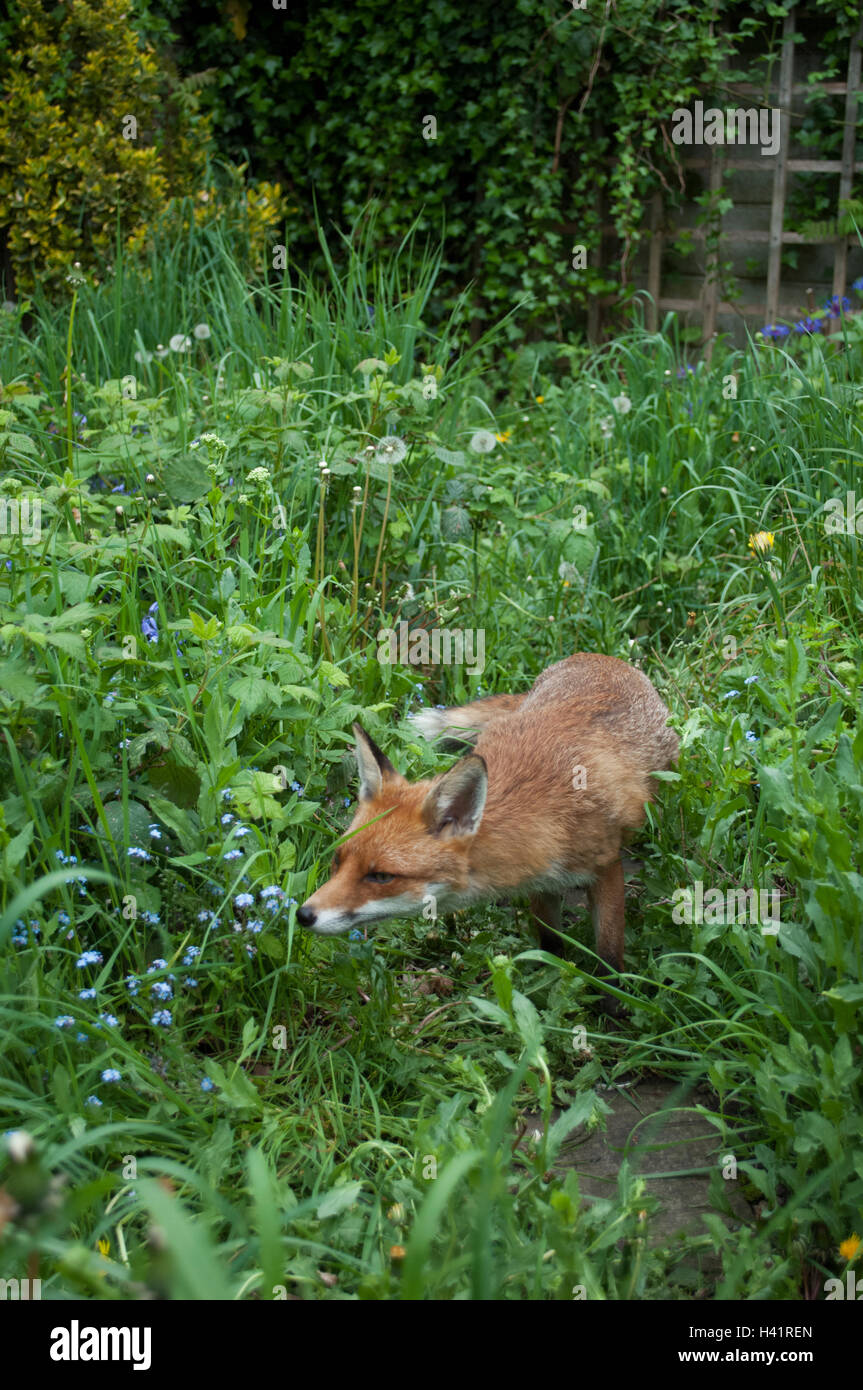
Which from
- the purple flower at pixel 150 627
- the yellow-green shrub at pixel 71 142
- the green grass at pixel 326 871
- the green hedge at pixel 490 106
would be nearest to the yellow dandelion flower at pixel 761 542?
the green grass at pixel 326 871

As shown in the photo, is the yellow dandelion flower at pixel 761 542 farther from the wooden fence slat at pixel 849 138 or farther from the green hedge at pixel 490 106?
the green hedge at pixel 490 106

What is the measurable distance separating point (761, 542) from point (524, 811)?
2223mm

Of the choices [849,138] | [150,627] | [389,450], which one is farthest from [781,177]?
[150,627]

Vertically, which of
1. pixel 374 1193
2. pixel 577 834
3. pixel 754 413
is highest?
pixel 754 413

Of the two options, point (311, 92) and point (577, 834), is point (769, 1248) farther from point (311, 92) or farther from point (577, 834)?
point (311, 92)

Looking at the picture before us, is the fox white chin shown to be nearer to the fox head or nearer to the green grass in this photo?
the fox head

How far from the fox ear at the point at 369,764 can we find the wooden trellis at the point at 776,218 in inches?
221

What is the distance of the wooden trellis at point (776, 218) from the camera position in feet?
26.2

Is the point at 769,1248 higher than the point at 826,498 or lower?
lower

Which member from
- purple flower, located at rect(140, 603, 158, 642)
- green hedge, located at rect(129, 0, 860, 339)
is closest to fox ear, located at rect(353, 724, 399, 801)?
purple flower, located at rect(140, 603, 158, 642)

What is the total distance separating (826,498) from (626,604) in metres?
1.02

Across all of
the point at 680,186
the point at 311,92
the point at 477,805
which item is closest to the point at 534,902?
the point at 477,805

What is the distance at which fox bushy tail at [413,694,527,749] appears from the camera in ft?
13.0

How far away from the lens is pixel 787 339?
7227mm
